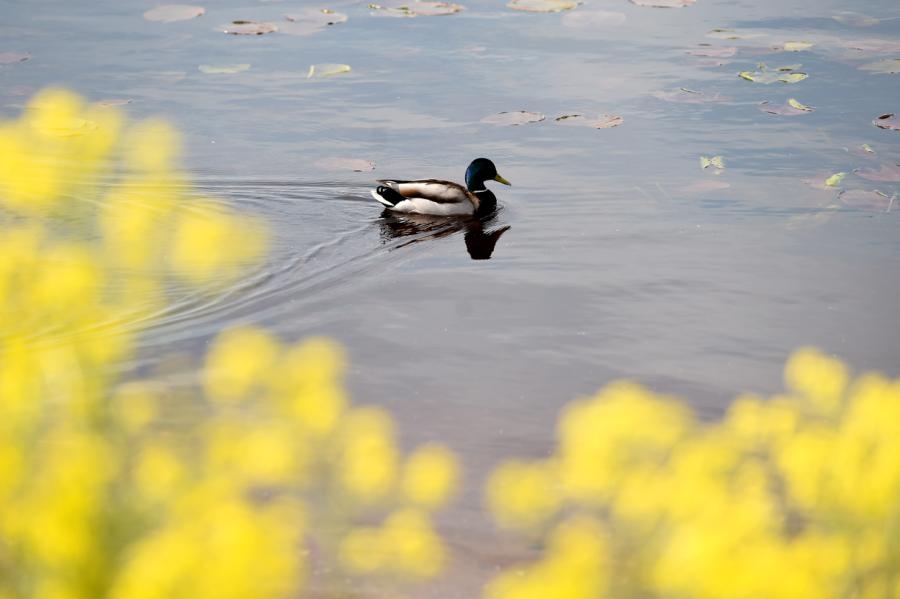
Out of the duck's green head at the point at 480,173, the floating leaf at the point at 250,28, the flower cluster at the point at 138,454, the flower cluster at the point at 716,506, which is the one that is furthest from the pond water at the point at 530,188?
the flower cluster at the point at 716,506

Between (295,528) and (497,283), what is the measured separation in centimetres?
477

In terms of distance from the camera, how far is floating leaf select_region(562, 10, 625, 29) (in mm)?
11609

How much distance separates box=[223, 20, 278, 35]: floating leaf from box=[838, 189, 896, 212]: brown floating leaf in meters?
5.84

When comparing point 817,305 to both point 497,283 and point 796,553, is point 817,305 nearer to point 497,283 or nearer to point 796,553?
point 497,283

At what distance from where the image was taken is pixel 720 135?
348 inches

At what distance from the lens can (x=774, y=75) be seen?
10016 millimetres

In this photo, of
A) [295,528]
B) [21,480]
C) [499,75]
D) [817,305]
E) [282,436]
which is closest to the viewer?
[21,480]

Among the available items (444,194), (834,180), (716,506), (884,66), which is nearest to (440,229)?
(444,194)

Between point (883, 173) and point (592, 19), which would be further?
point (592, 19)

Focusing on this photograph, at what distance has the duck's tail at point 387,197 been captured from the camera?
25.6 ft

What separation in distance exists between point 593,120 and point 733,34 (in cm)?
285

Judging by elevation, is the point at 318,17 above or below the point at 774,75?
above

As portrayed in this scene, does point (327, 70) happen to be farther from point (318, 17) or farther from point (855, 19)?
point (855, 19)

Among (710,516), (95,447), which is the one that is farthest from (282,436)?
(710,516)
